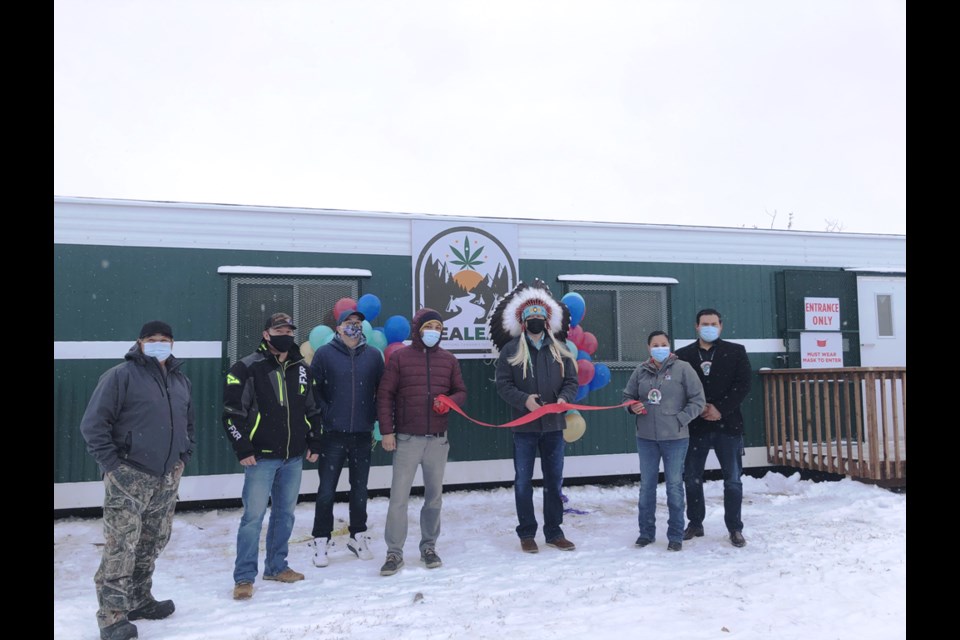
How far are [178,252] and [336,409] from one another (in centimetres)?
260

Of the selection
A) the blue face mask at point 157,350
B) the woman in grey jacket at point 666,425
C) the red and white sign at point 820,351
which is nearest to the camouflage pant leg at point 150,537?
the blue face mask at point 157,350

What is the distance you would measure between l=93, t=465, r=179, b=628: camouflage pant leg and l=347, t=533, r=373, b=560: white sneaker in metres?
1.57

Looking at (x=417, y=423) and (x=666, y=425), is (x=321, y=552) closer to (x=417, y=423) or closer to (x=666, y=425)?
(x=417, y=423)

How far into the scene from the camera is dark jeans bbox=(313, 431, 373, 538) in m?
4.52

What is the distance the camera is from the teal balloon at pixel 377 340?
564 cm

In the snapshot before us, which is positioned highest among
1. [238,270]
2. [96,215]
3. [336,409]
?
[96,215]

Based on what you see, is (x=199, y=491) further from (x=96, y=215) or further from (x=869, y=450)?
(x=869, y=450)

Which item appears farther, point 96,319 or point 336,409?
point 96,319

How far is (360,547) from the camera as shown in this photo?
4.66 metres

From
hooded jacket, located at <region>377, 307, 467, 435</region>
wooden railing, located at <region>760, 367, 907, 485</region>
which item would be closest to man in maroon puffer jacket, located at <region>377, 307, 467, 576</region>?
hooded jacket, located at <region>377, 307, 467, 435</region>

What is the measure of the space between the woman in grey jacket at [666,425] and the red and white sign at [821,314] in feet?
10.7

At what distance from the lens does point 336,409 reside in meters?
4.51
